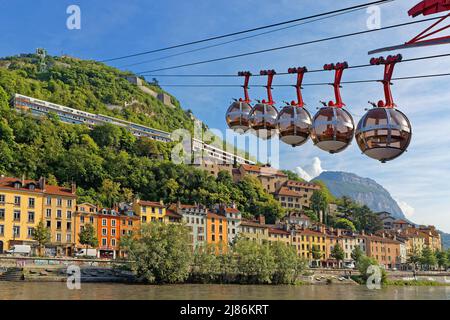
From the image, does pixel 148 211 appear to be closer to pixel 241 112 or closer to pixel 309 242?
pixel 309 242

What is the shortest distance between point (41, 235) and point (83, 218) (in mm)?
11112

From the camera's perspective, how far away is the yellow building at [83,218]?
7538 centimetres

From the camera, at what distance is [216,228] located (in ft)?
300

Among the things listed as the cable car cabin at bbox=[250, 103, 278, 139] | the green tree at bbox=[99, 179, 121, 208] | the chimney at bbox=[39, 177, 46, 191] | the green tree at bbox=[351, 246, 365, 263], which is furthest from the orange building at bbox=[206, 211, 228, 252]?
the cable car cabin at bbox=[250, 103, 278, 139]

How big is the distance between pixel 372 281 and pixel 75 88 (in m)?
123

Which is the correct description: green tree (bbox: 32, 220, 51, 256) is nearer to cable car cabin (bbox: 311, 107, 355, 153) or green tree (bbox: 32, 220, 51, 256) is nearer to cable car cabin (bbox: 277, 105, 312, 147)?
cable car cabin (bbox: 277, 105, 312, 147)

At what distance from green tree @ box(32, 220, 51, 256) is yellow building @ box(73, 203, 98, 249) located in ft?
23.1

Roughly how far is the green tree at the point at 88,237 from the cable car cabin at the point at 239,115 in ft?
201

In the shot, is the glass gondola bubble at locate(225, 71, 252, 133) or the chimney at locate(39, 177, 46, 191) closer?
the glass gondola bubble at locate(225, 71, 252, 133)

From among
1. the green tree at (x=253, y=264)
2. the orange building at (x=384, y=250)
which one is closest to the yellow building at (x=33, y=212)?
the green tree at (x=253, y=264)

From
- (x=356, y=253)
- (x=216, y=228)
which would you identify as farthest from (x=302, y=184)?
(x=216, y=228)

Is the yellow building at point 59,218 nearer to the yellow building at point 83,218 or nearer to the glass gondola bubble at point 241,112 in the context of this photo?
the yellow building at point 83,218

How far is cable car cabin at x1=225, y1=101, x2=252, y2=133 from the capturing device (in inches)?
542
